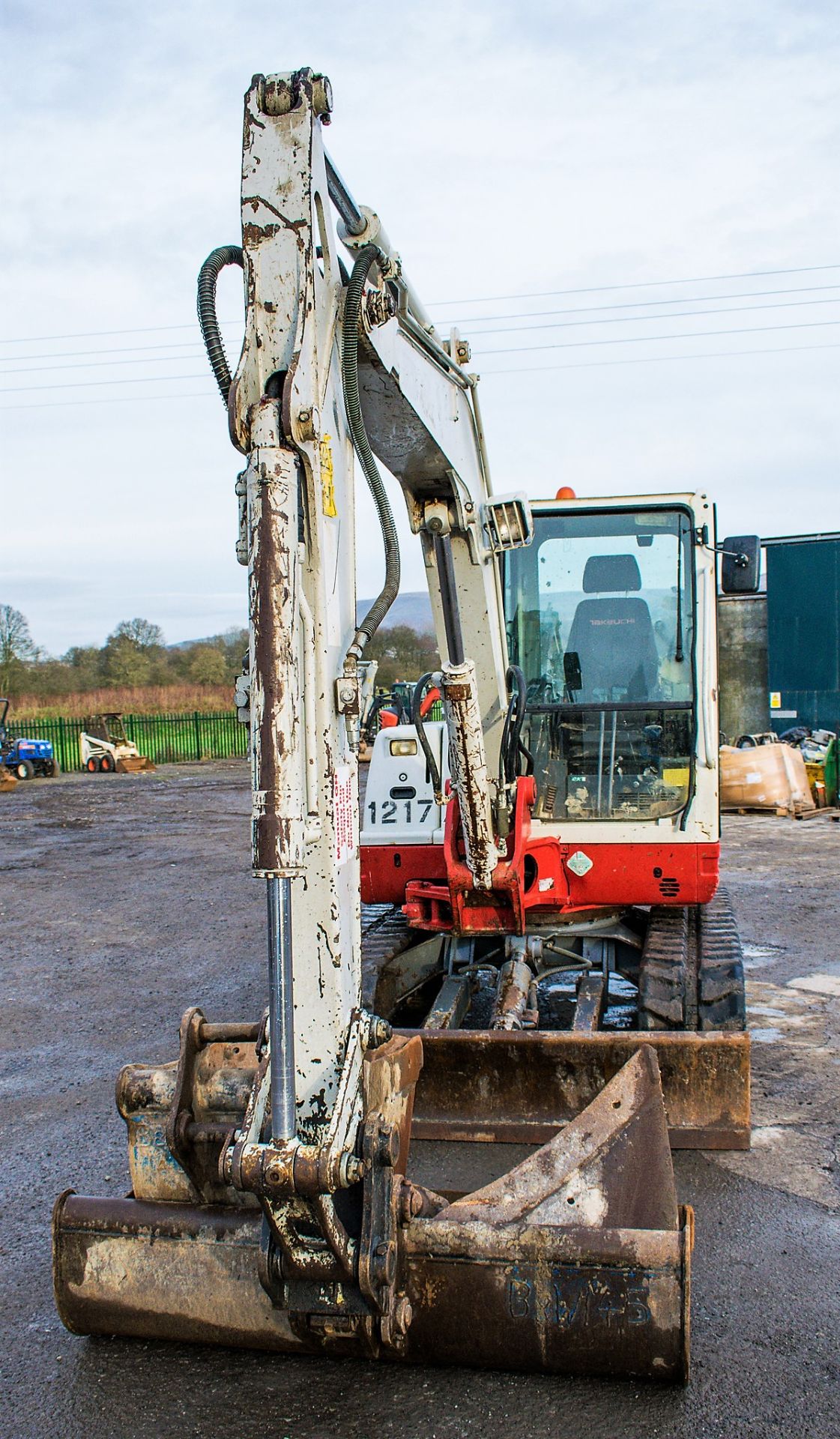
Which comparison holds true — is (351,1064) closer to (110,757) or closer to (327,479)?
(327,479)

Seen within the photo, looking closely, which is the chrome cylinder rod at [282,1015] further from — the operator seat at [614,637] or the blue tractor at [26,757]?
the blue tractor at [26,757]

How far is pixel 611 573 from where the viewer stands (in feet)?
19.6

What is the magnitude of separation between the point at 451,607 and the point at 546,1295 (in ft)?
8.89

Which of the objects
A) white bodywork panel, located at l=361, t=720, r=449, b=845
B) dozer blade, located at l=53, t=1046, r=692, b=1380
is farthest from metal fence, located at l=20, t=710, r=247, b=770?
dozer blade, located at l=53, t=1046, r=692, b=1380

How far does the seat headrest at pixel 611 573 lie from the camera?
5.93m

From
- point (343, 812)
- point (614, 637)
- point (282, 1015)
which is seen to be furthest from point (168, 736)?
point (282, 1015)

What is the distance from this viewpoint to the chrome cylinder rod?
2.59m

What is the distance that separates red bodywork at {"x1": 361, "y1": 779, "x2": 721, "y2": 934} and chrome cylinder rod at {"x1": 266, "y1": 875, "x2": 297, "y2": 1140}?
103 inches

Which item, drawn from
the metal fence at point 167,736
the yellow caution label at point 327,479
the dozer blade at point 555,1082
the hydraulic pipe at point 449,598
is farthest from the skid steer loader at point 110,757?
the yellow caution label at point 327,479

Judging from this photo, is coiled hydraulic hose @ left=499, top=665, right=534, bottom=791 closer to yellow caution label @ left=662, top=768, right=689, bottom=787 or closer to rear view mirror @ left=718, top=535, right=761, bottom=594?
yellow caution label @ left=662, top=768, right=689, bottom=787

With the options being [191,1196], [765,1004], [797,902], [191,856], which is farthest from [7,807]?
[191,1196]

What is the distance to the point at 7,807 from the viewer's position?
19.5 meters

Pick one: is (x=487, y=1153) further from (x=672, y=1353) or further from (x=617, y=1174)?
(x=672, y=1353)

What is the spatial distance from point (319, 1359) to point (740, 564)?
13.2ft
